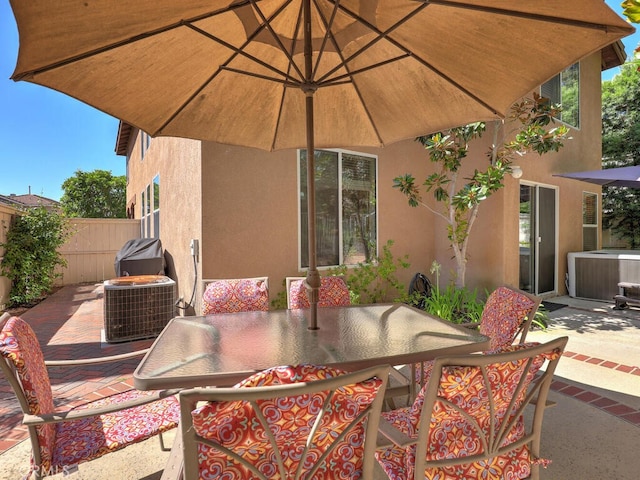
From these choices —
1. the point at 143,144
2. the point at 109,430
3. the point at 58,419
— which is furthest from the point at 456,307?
the point at 143,144

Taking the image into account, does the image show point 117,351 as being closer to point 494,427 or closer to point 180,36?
point 180,36

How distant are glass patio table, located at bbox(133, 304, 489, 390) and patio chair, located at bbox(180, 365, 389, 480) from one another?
470mm

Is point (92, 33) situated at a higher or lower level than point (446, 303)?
higher

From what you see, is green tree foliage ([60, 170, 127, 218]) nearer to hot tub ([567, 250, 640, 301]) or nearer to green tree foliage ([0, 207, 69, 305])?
green tree foliage ([0, 207, 69, 305])

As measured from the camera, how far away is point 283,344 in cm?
207

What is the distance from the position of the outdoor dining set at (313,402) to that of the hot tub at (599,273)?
5.75 metres

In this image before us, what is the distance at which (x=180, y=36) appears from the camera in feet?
7.06

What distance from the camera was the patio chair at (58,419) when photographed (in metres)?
1.57

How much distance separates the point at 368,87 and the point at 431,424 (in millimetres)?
2344

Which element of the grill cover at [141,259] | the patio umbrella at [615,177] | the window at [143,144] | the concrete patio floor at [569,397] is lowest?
the concrete patio floor at [569,397]

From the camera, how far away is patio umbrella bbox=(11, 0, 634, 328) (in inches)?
70.9

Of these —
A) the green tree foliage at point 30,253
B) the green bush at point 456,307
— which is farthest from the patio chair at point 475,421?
the green tree foliage at point 30,253

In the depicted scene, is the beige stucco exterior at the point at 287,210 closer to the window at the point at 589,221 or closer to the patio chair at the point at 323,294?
the window at the point at 589,221

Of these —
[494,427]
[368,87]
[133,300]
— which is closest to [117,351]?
[133,300]
